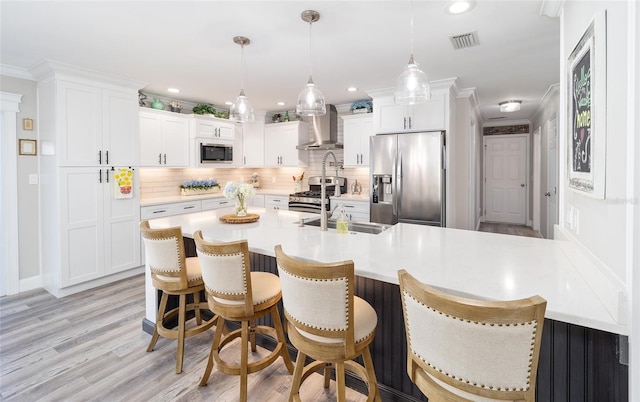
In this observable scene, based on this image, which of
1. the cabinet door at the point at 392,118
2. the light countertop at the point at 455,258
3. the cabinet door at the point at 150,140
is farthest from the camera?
the cabinet door at the point at 150,140

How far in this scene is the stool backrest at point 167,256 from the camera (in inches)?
80.4

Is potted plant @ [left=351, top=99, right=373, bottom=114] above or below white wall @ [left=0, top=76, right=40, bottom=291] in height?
Answer: above

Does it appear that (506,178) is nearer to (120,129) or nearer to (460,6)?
(460,6)

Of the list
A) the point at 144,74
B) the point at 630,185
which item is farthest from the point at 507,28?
the point at 144,74

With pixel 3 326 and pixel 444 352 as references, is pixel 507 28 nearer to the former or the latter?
pixel 444 352

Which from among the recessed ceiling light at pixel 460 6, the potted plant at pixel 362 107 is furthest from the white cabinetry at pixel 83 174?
the recessed ceiling light at pixel 460 6

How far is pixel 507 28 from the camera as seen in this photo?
2574 millimetres

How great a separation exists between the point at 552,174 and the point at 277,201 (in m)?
4.28

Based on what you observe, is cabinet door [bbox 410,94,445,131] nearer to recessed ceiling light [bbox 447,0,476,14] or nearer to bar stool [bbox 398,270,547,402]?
recessed ceiling light [bbox 447,0,476,14]

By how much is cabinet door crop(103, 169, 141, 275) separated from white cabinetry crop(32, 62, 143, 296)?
0.04 ft

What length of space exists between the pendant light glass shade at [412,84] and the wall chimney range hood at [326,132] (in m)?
3.21

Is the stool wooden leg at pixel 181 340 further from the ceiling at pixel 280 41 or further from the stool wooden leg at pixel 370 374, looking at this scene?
the ceiling at pixel 280 41

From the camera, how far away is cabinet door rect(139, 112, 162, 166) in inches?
175

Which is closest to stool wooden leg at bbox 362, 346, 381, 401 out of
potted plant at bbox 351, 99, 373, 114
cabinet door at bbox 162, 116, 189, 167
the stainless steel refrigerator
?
the stainless steel refrigerator
